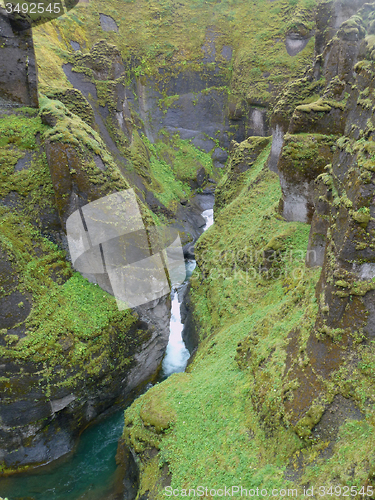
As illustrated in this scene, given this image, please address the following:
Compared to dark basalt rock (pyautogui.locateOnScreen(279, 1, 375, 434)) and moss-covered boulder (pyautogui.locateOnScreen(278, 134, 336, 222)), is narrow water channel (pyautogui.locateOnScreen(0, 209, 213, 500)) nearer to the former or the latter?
dark basalt rock (pyautogui.locateOnScreen(279, 1, 375, 434))

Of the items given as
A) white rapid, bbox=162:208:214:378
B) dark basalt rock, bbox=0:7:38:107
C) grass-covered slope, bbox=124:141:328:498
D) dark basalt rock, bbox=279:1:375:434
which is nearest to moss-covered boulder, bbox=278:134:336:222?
grass-covered slope, bbox=124:141:328:498

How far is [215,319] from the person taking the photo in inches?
598

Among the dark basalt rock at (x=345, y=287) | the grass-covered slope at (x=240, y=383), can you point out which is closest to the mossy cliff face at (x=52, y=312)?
the grass-covered slope at (x=240, y=383)

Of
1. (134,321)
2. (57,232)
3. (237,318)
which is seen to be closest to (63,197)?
(57,232)

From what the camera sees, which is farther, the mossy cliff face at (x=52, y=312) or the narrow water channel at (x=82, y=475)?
the mossy cliff face at (x=52, y=312)

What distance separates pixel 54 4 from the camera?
36.2 metres

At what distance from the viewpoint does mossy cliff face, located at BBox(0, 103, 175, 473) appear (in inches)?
428

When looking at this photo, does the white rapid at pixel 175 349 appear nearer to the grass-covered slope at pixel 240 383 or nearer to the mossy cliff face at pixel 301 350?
the grass-covered slope at pixel 240 383

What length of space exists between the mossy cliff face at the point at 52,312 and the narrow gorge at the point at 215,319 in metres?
0.05

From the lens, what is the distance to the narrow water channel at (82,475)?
35.2ft

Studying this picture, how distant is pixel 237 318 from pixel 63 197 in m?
8.08

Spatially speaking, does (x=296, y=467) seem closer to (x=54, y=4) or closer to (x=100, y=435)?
(x=100, y=435)

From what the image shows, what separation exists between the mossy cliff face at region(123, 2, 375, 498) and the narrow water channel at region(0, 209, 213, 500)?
2.05 m

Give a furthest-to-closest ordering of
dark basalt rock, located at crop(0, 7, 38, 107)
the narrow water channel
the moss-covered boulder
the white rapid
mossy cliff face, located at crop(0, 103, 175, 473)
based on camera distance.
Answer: the white rapid < the moss-covered boulder < dark basalt rock, located at crop(0, 7, 38, 107) < mossy cliff face, located at crop(0, 103, 175, 473) < the narrow water channel
